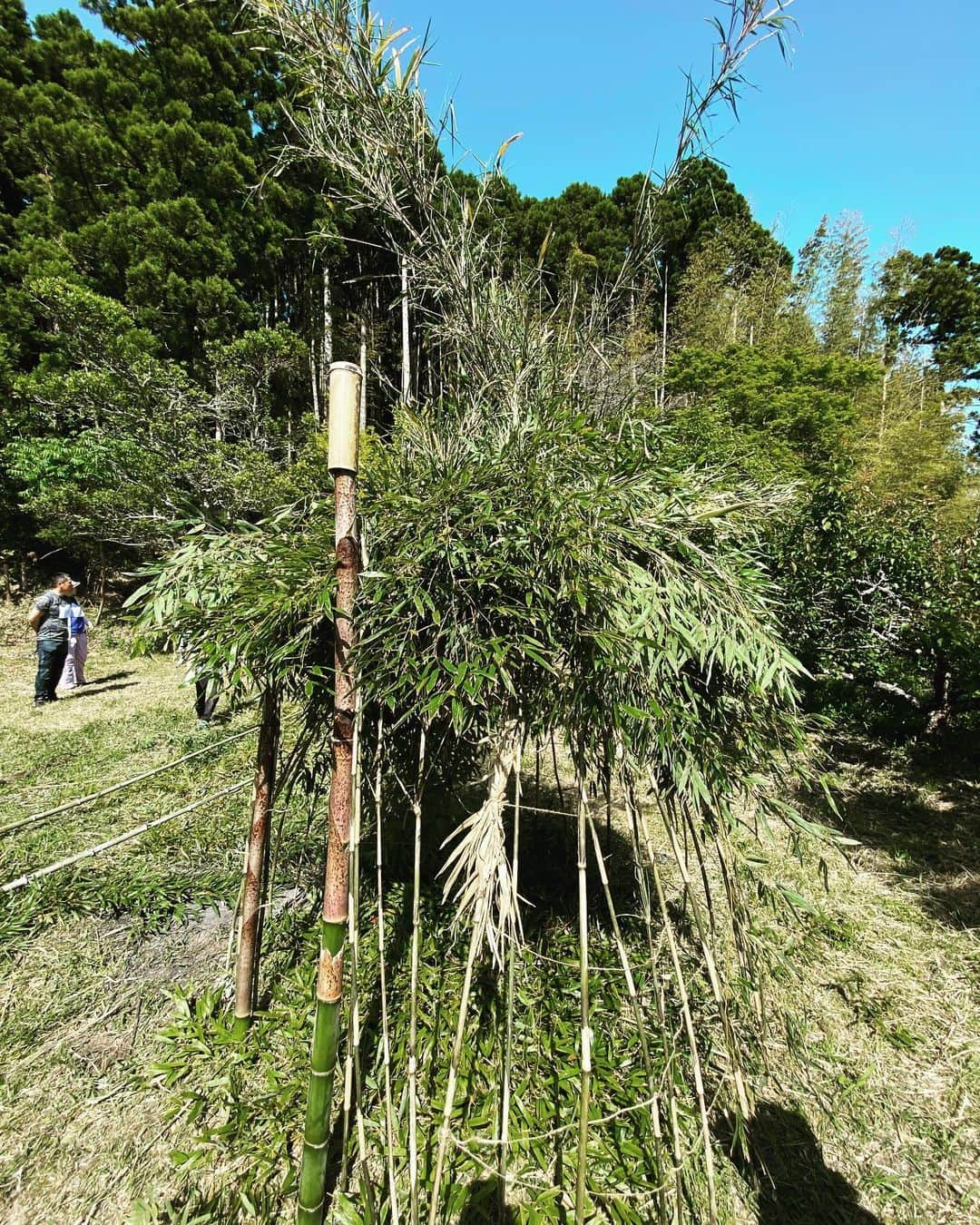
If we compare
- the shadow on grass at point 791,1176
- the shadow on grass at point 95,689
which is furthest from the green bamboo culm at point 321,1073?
the shadow on grass at point 95,689

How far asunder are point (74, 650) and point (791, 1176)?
770 cm

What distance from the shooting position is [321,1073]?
116cm

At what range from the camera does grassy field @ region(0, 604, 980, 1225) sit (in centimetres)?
145

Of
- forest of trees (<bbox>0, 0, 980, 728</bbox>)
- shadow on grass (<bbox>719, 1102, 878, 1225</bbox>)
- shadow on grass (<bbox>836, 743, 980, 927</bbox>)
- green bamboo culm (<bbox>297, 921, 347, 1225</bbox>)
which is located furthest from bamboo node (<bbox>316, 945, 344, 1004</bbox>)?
forest of trees (<bbox>0, 0, 980, 728</bbox>)

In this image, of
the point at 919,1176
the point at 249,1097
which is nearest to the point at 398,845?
the point at 249,1097

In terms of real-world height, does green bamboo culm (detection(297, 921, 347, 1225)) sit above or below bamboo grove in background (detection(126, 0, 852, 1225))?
below

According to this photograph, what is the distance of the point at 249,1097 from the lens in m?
1.64

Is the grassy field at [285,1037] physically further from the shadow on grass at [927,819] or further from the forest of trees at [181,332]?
the forest of trees at [181,332]

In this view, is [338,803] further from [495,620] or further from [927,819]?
[927,819]

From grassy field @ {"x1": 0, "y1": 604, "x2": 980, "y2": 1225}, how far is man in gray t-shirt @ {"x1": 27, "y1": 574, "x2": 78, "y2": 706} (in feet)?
10.2

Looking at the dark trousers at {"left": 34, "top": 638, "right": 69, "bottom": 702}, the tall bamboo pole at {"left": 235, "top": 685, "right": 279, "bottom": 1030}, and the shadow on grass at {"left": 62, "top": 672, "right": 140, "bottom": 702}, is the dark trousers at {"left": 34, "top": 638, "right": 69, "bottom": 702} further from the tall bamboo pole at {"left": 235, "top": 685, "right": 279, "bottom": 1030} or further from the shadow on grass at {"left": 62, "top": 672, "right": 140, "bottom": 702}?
the tall bamboo pole at {"left": 235, "top": 685, "right": 279, "bottom": 1030}

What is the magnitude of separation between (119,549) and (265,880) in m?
9.81

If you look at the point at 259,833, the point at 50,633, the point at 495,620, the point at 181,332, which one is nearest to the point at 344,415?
the point at 495,620

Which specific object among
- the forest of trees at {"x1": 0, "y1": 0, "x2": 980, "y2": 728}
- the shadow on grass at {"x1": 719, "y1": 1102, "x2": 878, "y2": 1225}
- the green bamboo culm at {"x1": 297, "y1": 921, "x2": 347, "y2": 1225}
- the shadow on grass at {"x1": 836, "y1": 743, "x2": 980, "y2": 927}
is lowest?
the shadow on grass at {"x1": 719, "y1": 1102, "x2": 878, "y2": 1225}
